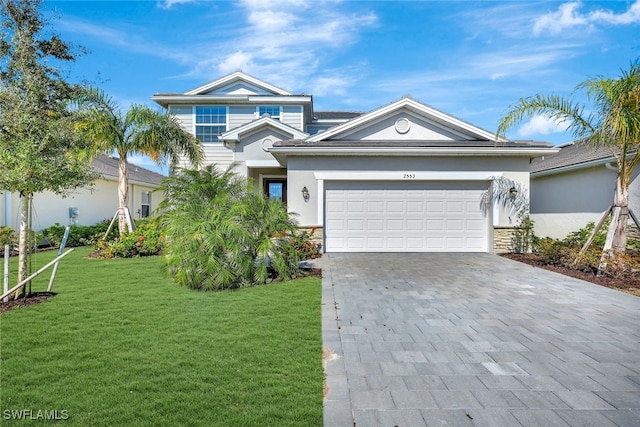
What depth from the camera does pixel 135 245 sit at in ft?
38.7

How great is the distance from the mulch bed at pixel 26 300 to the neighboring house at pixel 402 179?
712 centimetres

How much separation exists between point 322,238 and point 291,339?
7.72m

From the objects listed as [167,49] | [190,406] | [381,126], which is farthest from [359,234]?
[190,406]

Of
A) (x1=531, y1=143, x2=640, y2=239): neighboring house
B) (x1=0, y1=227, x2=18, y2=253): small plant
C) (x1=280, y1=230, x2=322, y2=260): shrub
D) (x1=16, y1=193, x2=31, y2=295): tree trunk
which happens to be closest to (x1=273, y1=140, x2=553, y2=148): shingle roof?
(x1=531, y1=143, x2=640, y2=239): neighboring house

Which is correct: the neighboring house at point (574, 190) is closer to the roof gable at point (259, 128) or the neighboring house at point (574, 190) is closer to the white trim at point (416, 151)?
the white trim at point (416, 151)

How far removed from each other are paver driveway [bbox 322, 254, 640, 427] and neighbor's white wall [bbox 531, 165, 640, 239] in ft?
18.6

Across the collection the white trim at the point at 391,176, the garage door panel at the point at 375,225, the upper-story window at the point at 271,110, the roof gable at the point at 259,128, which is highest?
the upper-story window at the point at 271,110

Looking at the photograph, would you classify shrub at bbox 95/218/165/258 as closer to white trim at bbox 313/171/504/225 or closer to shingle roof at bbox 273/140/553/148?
shingle roof at bbox 273/140/553/148

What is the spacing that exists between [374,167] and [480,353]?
28.0 feet

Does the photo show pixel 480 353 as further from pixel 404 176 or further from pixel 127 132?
pixel 127 132

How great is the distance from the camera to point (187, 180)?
805 cm

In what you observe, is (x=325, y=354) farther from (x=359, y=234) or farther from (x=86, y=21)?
(x=86, y=21)

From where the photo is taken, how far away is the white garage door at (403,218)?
1219 cm

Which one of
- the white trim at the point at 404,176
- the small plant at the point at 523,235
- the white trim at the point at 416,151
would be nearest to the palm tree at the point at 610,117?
the white trim at the point at 416,151
